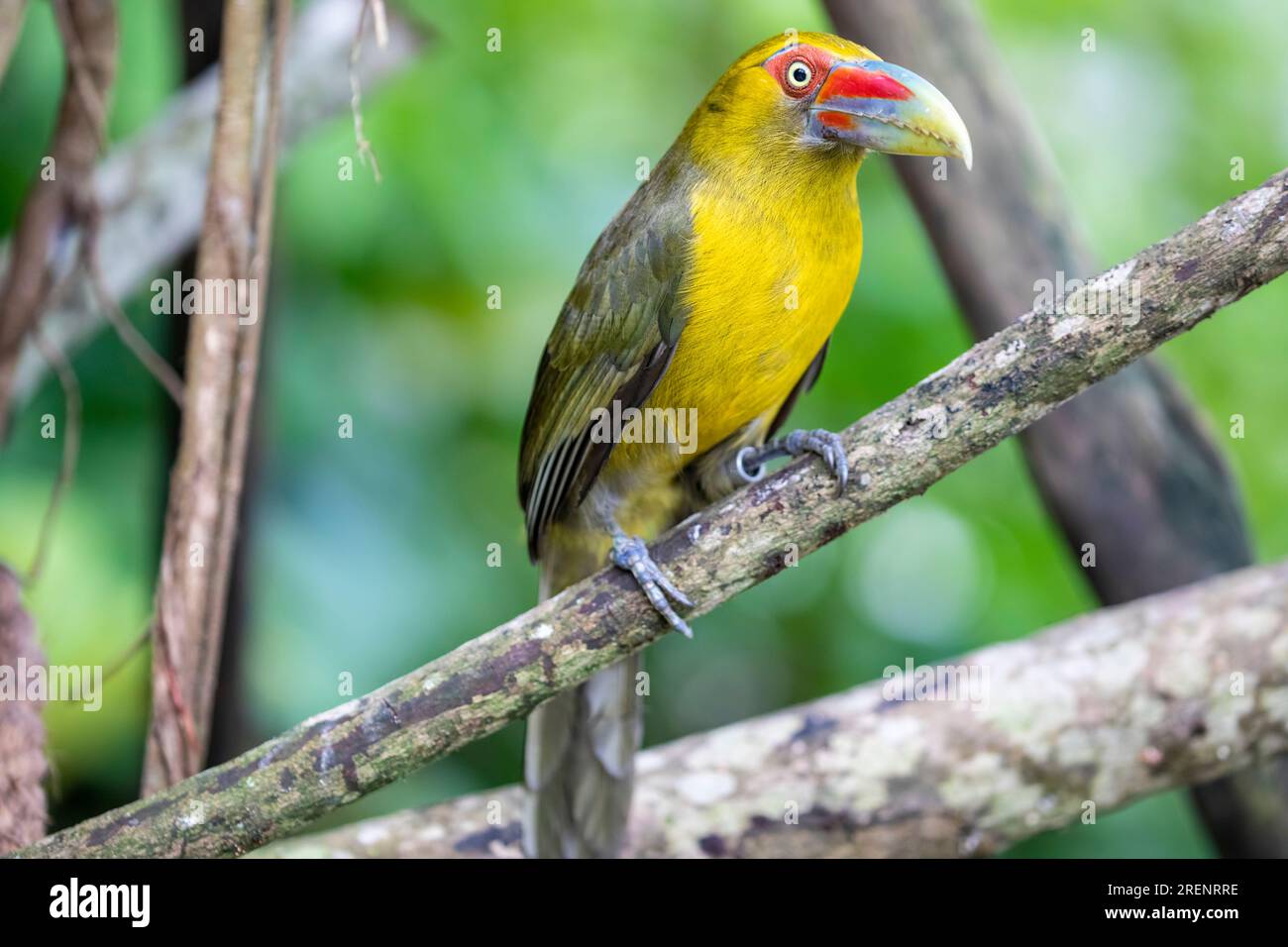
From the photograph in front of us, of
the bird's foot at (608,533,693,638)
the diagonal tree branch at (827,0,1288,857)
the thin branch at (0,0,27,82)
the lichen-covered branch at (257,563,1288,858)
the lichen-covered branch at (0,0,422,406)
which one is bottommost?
the lichen-covered branch at (257,563,1288,858)

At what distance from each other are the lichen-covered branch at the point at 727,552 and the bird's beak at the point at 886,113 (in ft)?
1.75

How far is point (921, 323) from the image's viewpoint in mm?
4648

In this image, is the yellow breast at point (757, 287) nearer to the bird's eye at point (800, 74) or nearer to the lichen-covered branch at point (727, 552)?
the bird's eye at point (800, 74)

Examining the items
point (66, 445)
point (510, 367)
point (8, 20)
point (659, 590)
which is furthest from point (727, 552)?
point (510, 367)

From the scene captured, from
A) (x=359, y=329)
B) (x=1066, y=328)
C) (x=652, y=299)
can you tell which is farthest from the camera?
(x=359, y=329)

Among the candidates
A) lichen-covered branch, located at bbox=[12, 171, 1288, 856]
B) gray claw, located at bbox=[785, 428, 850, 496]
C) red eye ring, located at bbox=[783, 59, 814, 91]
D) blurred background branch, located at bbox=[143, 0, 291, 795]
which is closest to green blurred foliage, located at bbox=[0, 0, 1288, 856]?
blurred background branch, located at bbox=[143, 0, 291, 795]

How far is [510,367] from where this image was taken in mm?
4789

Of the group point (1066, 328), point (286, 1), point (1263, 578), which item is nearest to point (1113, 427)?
point (1263, 578)

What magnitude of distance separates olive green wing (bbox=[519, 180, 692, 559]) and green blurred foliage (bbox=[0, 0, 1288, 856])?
151cm

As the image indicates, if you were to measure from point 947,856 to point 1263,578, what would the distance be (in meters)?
1.10

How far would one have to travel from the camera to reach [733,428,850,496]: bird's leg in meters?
2.36

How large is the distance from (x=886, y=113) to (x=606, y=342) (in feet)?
2.60

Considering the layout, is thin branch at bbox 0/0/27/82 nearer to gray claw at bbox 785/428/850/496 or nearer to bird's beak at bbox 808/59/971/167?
bird's beak at bbox 808/59/971/167
